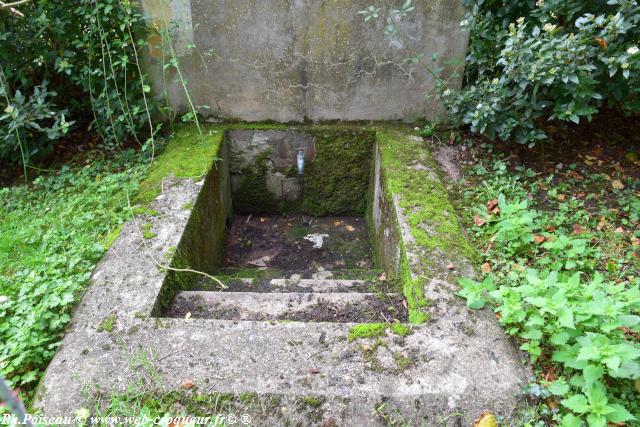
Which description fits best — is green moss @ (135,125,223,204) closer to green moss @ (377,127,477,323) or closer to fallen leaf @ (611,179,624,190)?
green moss @ (377,127,477,323)

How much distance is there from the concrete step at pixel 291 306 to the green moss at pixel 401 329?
20cm

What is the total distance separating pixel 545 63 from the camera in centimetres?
293

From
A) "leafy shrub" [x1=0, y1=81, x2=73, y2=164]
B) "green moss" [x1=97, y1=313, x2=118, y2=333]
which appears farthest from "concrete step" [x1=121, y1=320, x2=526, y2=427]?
"leafy shrub" [x1=0, y1=81, x2=73, y2=164]

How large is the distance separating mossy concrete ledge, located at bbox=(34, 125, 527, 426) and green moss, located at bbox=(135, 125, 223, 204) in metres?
0.59

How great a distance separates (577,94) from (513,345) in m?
1.93

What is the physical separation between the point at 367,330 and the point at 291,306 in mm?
498

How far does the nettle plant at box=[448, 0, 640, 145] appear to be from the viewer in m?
Answer: 2.80

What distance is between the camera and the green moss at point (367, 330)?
2.09 metres

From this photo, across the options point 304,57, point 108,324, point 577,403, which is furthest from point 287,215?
point 577,403

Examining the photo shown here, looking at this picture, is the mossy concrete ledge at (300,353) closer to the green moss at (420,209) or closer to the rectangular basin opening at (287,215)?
the green moss at (420,209)

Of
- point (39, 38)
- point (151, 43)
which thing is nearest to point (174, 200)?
point (151, 43)

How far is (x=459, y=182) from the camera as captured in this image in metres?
3.40

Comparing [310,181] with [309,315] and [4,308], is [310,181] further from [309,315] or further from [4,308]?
[4,308]

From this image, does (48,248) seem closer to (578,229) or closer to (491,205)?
(491,205)
